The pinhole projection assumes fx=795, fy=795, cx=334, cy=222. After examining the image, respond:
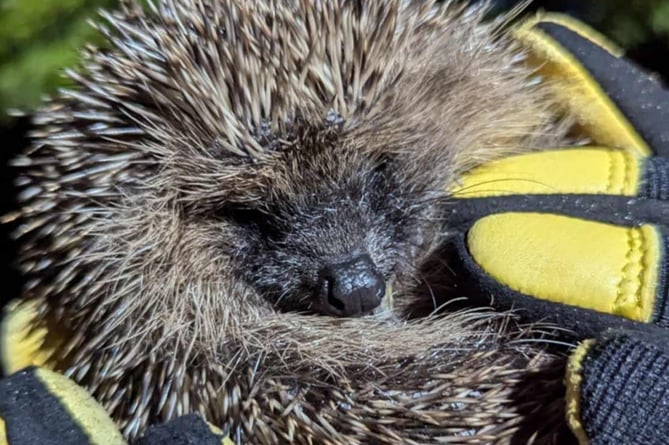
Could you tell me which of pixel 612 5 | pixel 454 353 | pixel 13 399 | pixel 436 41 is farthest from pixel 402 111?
pixel 612 5

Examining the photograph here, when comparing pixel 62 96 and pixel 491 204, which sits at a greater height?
pixel 62 96

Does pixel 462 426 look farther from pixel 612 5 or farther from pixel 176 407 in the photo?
pixel 612 5

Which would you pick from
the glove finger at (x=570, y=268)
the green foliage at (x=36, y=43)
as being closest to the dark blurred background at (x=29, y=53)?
the green foliage at (x=36, y=43)

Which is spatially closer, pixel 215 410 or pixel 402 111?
pixel 215 410

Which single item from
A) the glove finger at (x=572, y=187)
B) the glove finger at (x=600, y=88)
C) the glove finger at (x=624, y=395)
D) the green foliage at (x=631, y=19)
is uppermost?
the green foliage at (x=631, y=19)

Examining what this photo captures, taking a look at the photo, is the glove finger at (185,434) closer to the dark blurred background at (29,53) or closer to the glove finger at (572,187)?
the glove finger at (572,187)

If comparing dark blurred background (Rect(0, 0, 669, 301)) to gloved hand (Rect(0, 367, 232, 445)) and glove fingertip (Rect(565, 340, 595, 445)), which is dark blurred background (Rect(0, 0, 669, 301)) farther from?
glove fingertip (Rect(565, 340, 595, 445))

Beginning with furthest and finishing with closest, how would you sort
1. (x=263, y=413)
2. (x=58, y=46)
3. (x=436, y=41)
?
(x=58, y=46) → (x=436, y=41) → (x=263, y=413)

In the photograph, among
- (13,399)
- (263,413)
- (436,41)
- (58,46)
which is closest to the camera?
(13,399)
